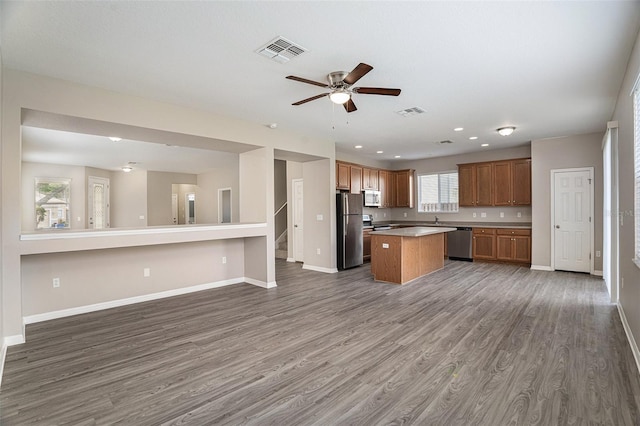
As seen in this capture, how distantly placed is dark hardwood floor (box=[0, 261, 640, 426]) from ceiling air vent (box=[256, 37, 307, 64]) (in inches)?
107

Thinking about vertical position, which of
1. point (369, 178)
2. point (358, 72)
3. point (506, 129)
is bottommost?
point (369, 178)

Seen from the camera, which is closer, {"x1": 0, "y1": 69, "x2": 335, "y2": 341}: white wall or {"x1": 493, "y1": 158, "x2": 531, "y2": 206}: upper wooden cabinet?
{"x1": 0, "y1": 69, "x2": 335, "y2": 341}: white wall

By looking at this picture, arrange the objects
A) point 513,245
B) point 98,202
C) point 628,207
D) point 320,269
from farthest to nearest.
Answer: point 98,202 < point 513,245 < point 320,269 < point 628,207

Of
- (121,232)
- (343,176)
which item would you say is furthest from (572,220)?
(121,232)

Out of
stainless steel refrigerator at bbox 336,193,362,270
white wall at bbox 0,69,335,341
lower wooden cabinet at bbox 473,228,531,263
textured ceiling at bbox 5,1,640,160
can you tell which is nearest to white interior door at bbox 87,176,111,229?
white wall at bbox 0,69,335,341

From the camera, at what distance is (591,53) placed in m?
2.97

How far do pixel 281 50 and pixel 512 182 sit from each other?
670 cm

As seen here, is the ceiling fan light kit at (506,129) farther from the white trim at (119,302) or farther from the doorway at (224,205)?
the doorway at (224,205)

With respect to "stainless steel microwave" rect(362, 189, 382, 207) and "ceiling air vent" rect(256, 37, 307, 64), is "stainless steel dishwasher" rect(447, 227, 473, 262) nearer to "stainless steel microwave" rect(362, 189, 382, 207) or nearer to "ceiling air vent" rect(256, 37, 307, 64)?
"stainless steel microwave" rect(362, 189, 382, 207)

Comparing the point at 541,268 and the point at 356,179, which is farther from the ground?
the point at 356,179

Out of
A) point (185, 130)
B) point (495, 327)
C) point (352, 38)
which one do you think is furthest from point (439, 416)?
point (185, 130)

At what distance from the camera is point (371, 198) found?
8.44m

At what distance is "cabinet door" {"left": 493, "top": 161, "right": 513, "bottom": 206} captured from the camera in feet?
24.5

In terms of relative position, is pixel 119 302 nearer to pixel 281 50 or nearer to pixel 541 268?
pixel 281 50
